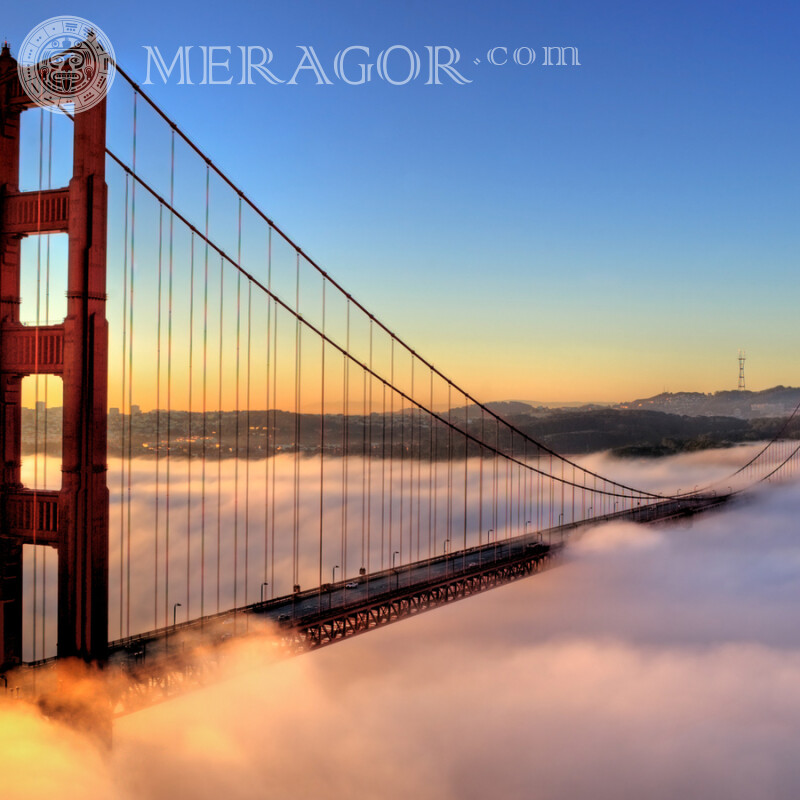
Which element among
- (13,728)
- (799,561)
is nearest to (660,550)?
(799,561)

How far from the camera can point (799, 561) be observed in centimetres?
10944

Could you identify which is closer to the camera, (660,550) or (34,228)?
(34,228)

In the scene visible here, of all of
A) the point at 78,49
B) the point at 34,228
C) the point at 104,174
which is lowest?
the point at 34,228

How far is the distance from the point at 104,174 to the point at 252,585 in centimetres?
7482

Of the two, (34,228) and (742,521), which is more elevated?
(34,228)

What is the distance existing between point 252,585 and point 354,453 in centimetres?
7362

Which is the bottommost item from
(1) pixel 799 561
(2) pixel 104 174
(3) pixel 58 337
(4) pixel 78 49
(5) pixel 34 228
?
(1) pixel 799 561

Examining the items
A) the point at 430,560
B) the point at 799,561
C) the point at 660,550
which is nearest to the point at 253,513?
the point at 660,550

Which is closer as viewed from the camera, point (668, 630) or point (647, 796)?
point (647, 796)

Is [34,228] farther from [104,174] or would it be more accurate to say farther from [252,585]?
[252,585]

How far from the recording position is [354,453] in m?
159

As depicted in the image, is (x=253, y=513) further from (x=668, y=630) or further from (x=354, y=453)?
(x=668, y=630)

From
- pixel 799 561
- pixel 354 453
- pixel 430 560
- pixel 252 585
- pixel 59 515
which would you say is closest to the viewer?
pixel 59 515

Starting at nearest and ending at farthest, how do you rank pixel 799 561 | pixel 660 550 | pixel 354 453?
pixel 660 550
pixel 799 561
pixel 354 453
